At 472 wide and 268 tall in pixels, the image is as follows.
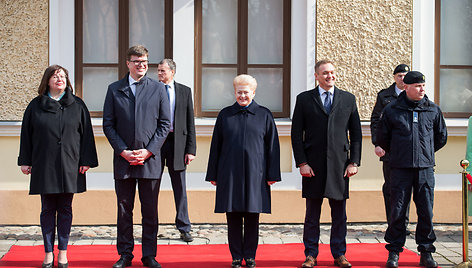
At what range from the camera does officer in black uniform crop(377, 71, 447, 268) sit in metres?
6.32

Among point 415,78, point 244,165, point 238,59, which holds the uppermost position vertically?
point 238,59

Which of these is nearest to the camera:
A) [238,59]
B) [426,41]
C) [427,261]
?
[427,261]

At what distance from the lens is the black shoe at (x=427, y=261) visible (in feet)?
20.7

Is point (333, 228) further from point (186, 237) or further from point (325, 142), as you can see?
point (186, 237)

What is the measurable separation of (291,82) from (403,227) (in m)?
3.16

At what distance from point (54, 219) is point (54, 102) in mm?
1050

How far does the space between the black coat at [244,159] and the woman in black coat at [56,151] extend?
1173 mm

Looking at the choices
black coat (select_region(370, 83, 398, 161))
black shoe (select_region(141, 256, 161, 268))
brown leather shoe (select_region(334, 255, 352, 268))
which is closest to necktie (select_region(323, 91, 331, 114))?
brown leather shoe (select_region(334, 255, 352, 268))

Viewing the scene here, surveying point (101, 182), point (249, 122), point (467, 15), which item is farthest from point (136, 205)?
point (467, 15)

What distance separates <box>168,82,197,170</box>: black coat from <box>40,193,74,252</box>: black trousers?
4.98 ft

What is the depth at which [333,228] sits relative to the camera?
21.1 feet

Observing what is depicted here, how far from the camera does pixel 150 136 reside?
632cm

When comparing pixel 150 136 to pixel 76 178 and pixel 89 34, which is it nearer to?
pixel 76 178

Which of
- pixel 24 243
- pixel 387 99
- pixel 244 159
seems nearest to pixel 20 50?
pixel 24 243
